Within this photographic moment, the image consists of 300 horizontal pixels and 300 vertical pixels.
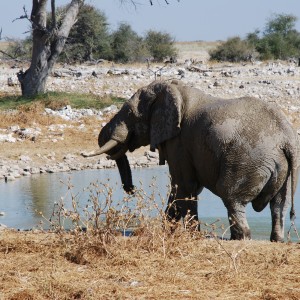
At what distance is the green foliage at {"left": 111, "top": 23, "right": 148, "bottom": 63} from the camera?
139ft

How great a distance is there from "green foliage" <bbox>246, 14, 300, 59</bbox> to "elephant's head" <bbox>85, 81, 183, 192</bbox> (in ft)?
119

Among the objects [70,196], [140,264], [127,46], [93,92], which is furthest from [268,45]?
[140,264]

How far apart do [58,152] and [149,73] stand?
1136 centimetres

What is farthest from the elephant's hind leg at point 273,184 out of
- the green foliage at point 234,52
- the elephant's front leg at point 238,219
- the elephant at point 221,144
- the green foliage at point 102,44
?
the green foliage at point 234,52

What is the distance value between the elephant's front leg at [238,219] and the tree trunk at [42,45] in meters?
15.0

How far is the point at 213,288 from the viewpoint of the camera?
5.73 m

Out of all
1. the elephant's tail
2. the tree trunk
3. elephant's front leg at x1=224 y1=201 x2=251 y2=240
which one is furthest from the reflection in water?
the tree trunk

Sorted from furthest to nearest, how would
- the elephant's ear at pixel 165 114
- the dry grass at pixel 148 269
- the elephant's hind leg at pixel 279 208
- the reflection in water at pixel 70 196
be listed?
the reflection in water at pixel 70 196
the elephant's ear at pixel 165 114
the elephant's hind leg at pixel 279 208
the dry grass at pixel 148 269

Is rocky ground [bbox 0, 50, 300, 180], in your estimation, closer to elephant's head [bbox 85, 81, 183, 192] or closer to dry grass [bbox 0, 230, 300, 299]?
elephant's head [bbox 85, 81, 183, 192]

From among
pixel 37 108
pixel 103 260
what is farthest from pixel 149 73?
pixel 103 260

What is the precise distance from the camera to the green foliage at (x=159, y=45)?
44297 mm

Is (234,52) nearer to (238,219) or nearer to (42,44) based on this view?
(42,44)

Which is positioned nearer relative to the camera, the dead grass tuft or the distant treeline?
the dead grass tuft

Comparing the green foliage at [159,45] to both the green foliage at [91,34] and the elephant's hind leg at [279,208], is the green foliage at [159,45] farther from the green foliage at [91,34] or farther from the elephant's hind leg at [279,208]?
the elephant's hind leg at [279,208]
